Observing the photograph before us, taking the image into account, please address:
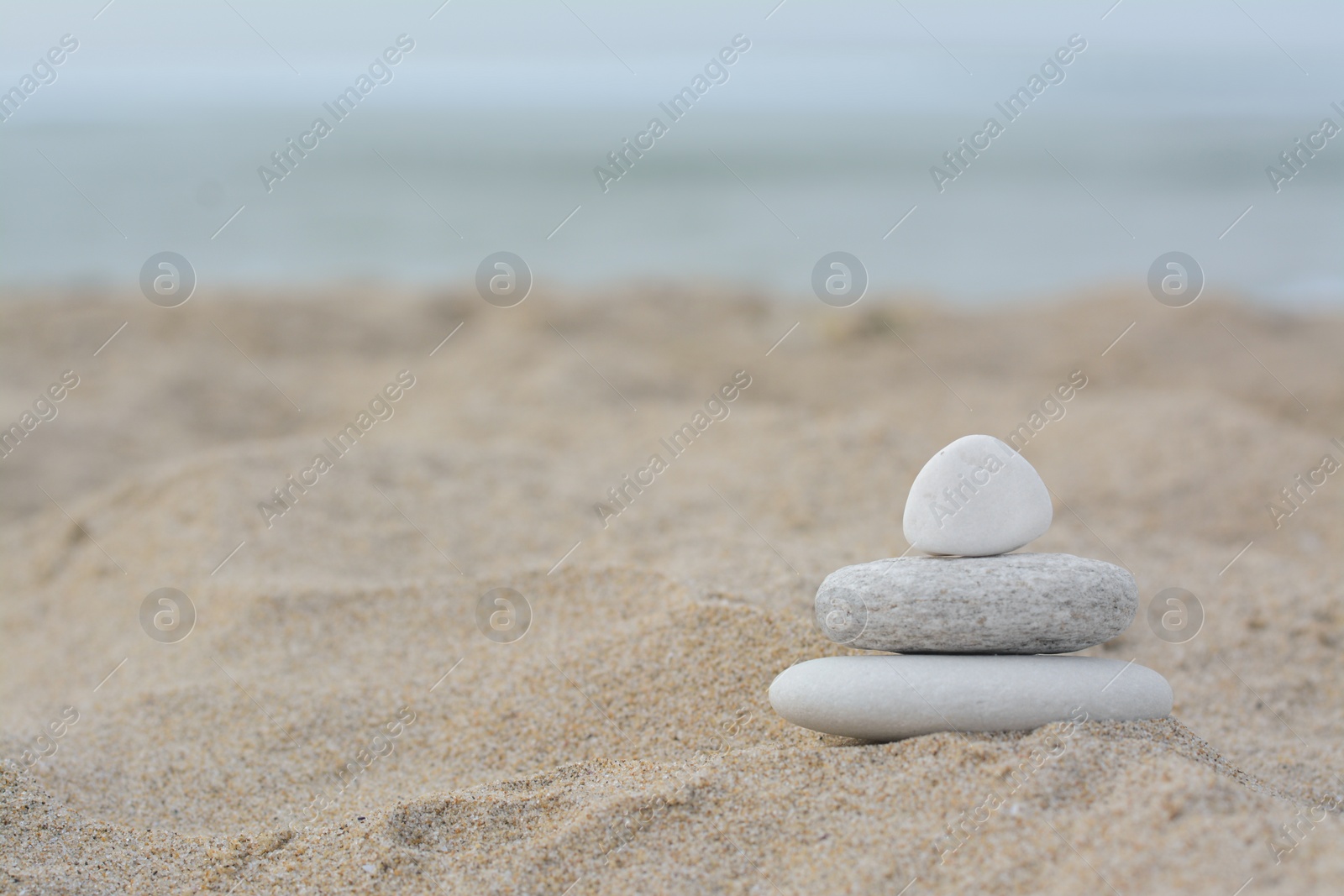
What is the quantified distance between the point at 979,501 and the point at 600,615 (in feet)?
4.64

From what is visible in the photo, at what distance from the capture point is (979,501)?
2.39 meters

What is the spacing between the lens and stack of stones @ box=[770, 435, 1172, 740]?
2.21m

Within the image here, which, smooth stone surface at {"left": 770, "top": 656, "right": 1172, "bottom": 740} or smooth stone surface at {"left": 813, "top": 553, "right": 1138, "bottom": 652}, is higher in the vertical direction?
smooth stone surface at {"left": 813, "top": 553, "right": 1138, "bottom": 652}

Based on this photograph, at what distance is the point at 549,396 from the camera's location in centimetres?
642

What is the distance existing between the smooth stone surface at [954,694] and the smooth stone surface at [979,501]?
282mm

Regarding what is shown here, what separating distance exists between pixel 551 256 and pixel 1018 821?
14.2 m

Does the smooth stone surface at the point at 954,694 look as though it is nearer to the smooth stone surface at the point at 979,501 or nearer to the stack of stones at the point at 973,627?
the stack of stones at the point at 973,627

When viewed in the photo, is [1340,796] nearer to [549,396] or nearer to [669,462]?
[669,462]

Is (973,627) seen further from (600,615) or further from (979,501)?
(600,615)

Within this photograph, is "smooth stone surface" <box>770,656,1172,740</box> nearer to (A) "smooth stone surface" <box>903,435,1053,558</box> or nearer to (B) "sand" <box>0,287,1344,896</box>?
(B) "sand" <box>0,287,1344,896</box>

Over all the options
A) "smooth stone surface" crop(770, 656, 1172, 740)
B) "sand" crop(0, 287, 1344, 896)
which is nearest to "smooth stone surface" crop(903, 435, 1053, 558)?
"smooth stone surface" crop(770, 656, 1172, 740)

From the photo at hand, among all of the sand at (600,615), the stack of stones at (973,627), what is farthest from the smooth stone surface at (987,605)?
the sand at (600,615)

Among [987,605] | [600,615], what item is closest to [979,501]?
[987,605]

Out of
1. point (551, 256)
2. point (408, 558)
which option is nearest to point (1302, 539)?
point (408, 558)
